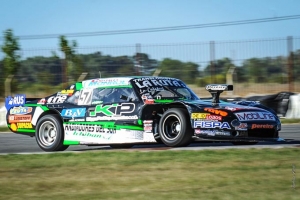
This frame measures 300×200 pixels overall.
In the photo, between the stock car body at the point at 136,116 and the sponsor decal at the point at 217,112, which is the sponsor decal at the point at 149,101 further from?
the sponsor decal at the point at 217,112

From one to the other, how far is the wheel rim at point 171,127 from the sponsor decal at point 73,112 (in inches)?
65.3

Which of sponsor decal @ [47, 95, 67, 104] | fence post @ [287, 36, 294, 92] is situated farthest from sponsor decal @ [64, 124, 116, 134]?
fence post @ [287, 36, 294, 92]

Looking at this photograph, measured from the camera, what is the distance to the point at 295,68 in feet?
67.2

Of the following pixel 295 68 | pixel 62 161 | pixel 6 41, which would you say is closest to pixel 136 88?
pixel 62 161

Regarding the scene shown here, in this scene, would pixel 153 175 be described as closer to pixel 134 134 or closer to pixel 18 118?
pixel 134 134

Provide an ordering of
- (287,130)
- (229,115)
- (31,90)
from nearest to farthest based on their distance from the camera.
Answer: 1. (229,115)
2. (287,130)
3. (31,90)

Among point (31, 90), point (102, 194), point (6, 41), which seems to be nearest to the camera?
point (102, 194)

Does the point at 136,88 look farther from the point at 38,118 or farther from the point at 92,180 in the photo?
the point at 92,180

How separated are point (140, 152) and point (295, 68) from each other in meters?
11.3

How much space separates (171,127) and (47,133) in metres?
2.49

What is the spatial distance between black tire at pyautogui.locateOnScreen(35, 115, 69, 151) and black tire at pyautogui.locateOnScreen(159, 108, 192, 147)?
203cm

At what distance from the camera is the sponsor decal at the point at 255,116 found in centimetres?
1016

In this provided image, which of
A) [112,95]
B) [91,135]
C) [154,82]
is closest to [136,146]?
[91,135]

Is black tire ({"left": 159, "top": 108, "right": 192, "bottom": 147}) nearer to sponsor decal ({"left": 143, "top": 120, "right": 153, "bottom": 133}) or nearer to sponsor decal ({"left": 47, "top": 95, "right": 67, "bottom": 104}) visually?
sponsor decal ({"left": 143, "top": 120, "right": 153, "bottom": 133})
